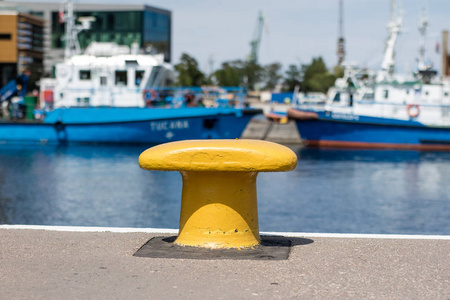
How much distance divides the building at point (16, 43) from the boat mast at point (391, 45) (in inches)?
1596

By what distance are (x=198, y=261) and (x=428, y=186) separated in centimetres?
1590

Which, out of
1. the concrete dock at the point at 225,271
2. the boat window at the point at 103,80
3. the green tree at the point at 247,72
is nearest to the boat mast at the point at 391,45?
the boat window at the point at 103,80

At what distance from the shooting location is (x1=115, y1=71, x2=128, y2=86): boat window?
31.0 meters

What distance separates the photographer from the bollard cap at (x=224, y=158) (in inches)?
193

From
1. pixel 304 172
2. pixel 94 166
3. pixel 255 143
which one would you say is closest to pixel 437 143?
pixel 304 172

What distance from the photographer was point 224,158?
495 centimetres

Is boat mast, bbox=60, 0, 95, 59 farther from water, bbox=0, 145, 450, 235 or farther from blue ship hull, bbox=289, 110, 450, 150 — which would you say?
blue ship hull, bbox=289, 110, 450, 150

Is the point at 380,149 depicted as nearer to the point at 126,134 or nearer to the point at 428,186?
the point at 126,134

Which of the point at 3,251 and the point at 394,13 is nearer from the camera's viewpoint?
the point at 3,251

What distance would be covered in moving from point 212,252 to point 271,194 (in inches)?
493

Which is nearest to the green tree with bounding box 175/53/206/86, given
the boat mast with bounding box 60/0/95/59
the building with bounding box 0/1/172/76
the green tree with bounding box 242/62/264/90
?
the boat mast with bounding box 60/0/95/59

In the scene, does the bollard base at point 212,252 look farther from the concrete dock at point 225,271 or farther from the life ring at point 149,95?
the life ring at point 149,95

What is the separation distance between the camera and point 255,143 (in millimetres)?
5109

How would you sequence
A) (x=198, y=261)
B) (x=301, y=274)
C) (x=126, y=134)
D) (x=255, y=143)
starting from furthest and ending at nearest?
1. (x=126, y=134)
2. (x=255, y=143)
3. (x=198, y=261)
4. (x=301, y=274)
